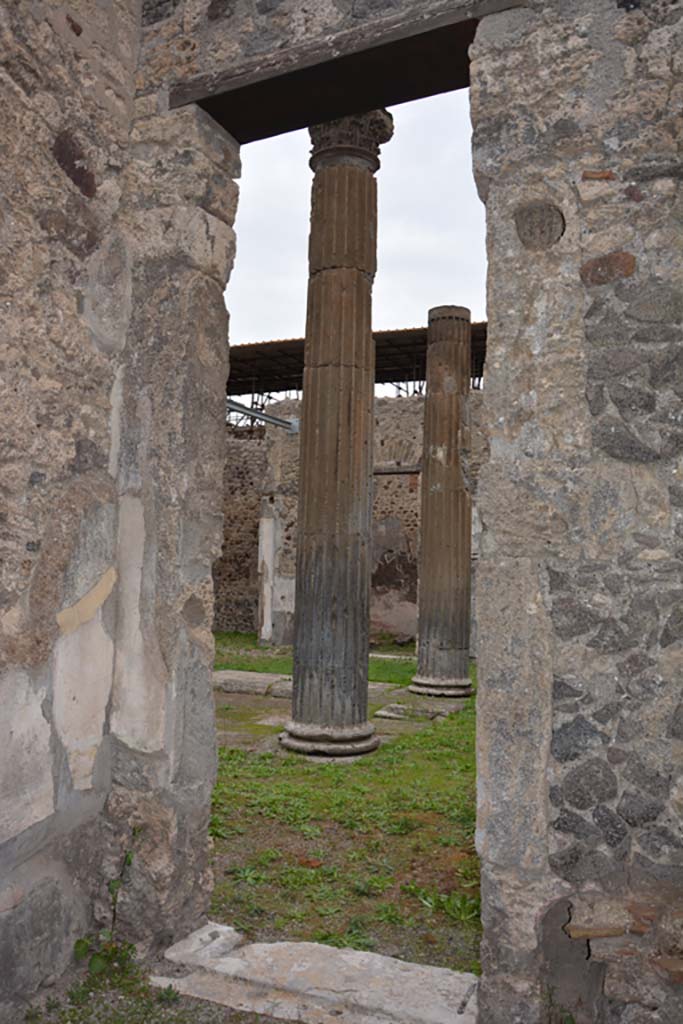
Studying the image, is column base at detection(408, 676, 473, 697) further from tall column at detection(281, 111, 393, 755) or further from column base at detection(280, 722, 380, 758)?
column base at detection(280, 722, 380, 758)

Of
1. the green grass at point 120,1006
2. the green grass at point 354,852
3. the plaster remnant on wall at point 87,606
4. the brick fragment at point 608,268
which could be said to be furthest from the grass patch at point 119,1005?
the brick fragment at point 608,268

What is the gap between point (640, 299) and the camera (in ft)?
7.93

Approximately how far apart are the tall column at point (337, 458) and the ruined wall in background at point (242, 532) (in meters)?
12.5

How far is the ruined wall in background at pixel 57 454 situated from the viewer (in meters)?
2.61

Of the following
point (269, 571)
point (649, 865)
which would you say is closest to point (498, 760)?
point (649, 865)

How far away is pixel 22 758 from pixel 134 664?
526 mm

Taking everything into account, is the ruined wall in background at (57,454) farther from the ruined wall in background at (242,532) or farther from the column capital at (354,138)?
the ruined wall in background at (242,532)

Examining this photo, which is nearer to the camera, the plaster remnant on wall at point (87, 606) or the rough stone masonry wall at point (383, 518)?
A: the plaster remnant on wall at point (87, 606)

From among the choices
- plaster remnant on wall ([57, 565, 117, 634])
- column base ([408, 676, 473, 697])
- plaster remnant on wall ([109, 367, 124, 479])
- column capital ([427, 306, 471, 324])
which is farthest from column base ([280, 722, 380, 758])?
column capital ([427, 306, 471, 324])

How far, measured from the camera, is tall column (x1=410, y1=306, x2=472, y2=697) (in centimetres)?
1012

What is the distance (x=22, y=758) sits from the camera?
2.66 metres

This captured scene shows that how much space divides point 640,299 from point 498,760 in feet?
4.69

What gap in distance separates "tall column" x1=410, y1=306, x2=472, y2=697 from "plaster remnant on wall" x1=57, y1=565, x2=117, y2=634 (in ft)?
24.3

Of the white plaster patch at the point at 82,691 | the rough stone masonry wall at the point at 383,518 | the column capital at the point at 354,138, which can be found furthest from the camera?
the rough stone masonry wall at the point at 383,518
